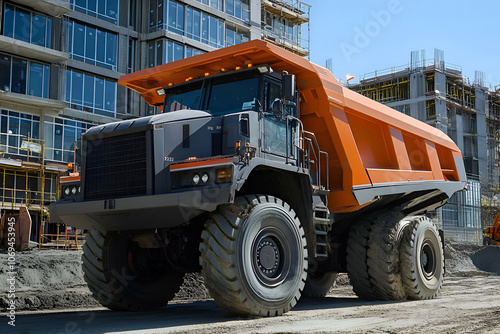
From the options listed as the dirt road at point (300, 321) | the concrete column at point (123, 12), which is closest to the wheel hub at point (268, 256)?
the dirt road at point (300, 321)

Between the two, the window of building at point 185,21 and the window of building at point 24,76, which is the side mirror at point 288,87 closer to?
the window of building at point 24,76

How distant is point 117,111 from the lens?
37.1 m

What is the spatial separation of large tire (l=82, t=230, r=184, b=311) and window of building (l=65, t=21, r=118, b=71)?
28.1 m

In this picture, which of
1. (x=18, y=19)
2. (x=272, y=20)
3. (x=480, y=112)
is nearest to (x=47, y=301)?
(x=18, y=19)

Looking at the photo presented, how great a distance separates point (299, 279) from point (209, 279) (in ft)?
5.33

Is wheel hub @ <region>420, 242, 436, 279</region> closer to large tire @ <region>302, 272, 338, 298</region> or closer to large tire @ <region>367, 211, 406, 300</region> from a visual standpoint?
large tire @ <region>367, 211, 406, 300</region>

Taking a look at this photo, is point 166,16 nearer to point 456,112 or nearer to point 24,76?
point 24,76

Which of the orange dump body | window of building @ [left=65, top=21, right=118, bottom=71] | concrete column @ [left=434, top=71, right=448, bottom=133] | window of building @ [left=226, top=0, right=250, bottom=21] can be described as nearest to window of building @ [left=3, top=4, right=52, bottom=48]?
window of building @ [left=65, top=21, right=118, bottom=71]

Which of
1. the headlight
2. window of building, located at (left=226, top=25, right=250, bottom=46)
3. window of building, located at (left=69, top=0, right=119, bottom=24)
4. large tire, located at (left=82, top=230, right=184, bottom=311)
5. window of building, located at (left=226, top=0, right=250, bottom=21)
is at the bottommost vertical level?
large tire, located at (left=82, top=230, right=184, bottom=311)

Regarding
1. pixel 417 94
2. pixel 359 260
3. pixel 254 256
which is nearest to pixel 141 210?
pixel 254 256

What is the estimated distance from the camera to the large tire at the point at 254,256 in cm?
785

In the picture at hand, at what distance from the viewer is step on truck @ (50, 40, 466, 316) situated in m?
8.05

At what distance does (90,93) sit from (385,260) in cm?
2849

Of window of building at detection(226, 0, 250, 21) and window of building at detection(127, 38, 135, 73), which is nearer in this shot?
window of building at detection(127, 38, 135, 73)
